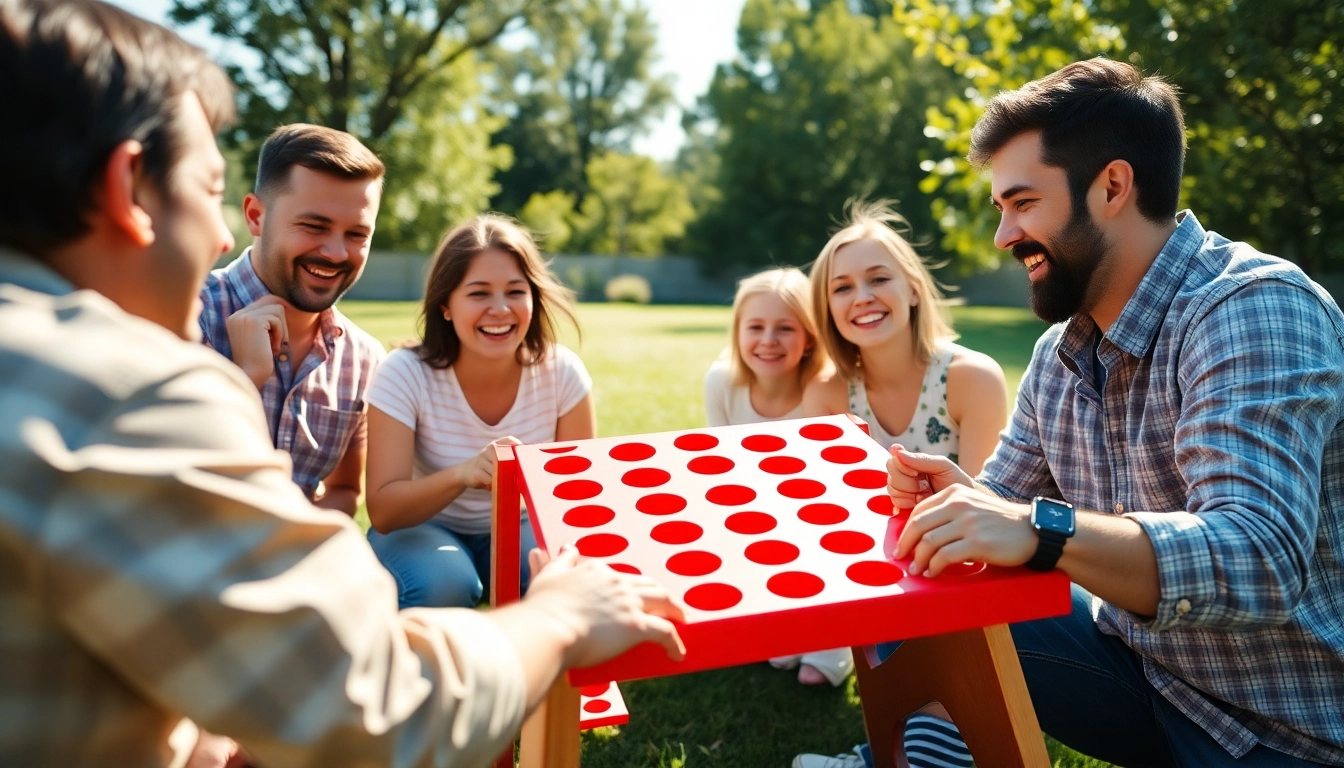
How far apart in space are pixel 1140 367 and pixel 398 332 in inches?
541

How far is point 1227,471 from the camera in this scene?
1.63 metres

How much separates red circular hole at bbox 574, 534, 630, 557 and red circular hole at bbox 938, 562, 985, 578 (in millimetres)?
576

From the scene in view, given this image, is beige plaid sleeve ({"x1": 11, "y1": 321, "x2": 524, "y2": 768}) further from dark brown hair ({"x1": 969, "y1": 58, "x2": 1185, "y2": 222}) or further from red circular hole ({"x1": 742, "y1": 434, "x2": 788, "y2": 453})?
dark brown hair ({"x1": 969, "y1": 58, "x2": 1185, "y2": 222})

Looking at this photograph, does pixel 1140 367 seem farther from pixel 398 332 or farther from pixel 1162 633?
pixel 398 332

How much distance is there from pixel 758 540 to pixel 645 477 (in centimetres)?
38

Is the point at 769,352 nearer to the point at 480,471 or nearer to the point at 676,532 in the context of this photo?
the point at 480,471

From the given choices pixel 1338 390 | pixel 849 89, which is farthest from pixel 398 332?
pixel 849 89

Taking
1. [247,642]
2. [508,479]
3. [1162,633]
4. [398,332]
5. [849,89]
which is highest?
[849,89]

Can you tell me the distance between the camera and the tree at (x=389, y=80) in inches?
1087

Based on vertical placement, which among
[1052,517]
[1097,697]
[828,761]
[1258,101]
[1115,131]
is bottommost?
[828,761]

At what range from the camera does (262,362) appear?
2871mm

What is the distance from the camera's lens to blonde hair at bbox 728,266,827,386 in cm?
398

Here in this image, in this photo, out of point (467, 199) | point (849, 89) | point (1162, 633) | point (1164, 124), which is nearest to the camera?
point (1162, 633)

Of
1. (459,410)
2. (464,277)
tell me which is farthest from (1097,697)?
(464,277)
